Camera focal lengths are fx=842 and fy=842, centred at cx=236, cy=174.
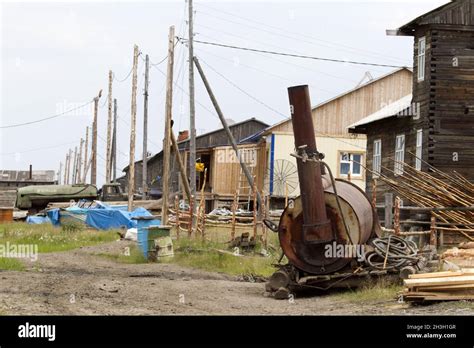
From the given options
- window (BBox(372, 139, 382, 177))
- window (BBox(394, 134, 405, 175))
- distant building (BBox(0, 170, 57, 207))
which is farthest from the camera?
distant building (BBox(0, 170, 57, 207))

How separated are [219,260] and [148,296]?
7.09 meters

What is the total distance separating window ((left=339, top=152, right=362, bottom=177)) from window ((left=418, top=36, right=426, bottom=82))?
1599cm

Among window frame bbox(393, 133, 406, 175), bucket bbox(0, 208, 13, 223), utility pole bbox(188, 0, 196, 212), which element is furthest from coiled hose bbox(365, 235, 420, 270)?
bucket bbox(0, 208, 13, 223)

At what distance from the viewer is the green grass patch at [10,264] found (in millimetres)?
19984

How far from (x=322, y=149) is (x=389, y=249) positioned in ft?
96.1

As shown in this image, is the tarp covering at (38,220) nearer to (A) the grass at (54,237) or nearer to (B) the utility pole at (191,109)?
(A) the grass at (54,237)

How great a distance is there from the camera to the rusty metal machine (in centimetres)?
1603

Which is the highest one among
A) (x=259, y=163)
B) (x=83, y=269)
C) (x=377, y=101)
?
(x=377, y=101)

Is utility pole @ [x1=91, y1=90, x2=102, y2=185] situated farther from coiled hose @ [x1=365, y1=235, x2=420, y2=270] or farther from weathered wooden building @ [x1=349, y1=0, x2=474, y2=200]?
coiled hose @ [x1=365, y1=235, x2=420, y2=270]

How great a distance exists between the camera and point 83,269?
21031 millimetres

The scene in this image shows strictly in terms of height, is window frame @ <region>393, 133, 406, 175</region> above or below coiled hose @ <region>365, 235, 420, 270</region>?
above
